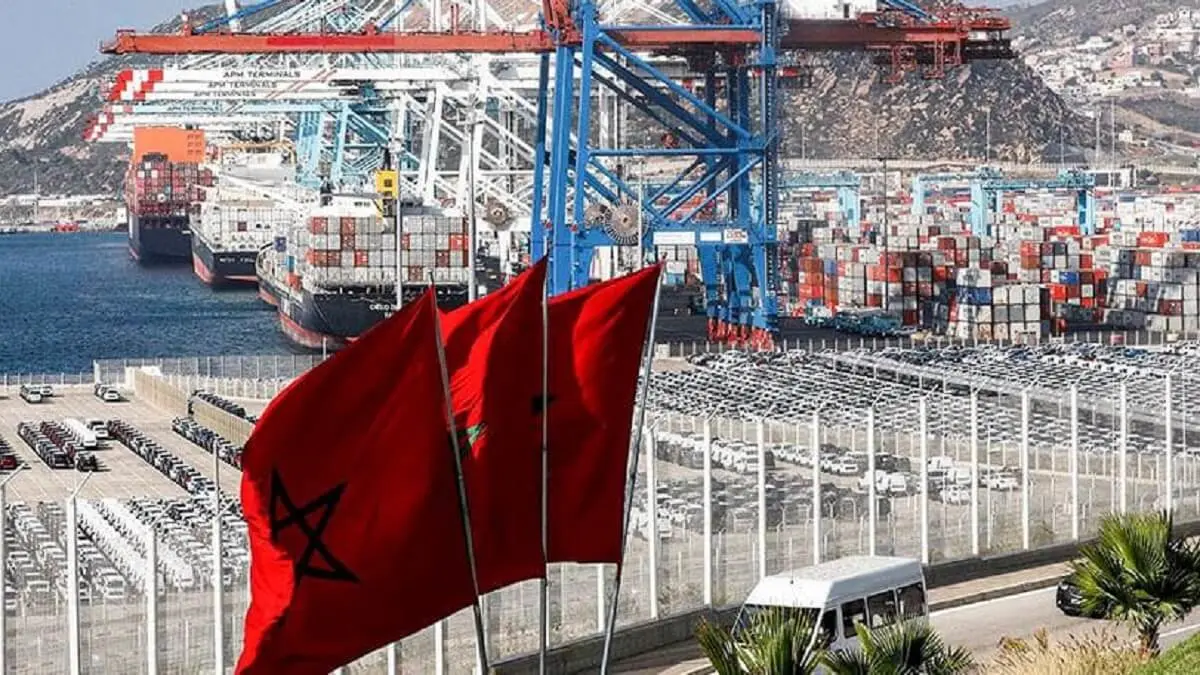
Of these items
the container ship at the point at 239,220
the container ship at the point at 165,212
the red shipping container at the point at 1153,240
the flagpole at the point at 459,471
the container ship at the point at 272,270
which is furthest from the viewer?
the container ship at the point at 165,212

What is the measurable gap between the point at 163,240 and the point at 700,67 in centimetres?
11872

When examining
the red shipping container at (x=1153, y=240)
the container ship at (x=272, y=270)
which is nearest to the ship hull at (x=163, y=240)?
the container ship at (x=272, y=270)

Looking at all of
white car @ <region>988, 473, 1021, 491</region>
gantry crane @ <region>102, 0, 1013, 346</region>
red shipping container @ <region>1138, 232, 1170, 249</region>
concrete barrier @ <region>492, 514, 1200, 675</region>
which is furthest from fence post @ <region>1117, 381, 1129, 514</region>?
red shipping container @ <region>1138, 232, 1170, 249</region>

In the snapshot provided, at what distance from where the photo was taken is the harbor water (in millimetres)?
103938

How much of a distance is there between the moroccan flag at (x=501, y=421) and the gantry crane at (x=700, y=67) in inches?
2384

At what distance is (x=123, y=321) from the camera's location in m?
123

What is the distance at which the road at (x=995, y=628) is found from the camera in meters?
24.5

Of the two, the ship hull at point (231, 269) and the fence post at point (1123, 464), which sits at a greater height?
the fence post at point (1123, 464)

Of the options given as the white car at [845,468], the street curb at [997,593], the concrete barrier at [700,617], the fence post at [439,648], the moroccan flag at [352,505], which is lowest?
the street curb at [997,593]

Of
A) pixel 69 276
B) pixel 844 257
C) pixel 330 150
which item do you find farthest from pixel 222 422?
pixel 69 276

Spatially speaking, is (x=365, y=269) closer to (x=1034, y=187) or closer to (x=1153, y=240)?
(x=1153, y=240)

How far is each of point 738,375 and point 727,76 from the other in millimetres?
22520

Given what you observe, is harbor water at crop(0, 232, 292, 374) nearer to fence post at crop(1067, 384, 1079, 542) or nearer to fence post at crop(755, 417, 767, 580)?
fence post at crop(1067, 384, 1079, 542)

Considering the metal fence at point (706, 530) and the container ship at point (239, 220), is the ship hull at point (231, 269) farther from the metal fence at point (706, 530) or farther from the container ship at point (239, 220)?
the metal fence at point (706, 530)
